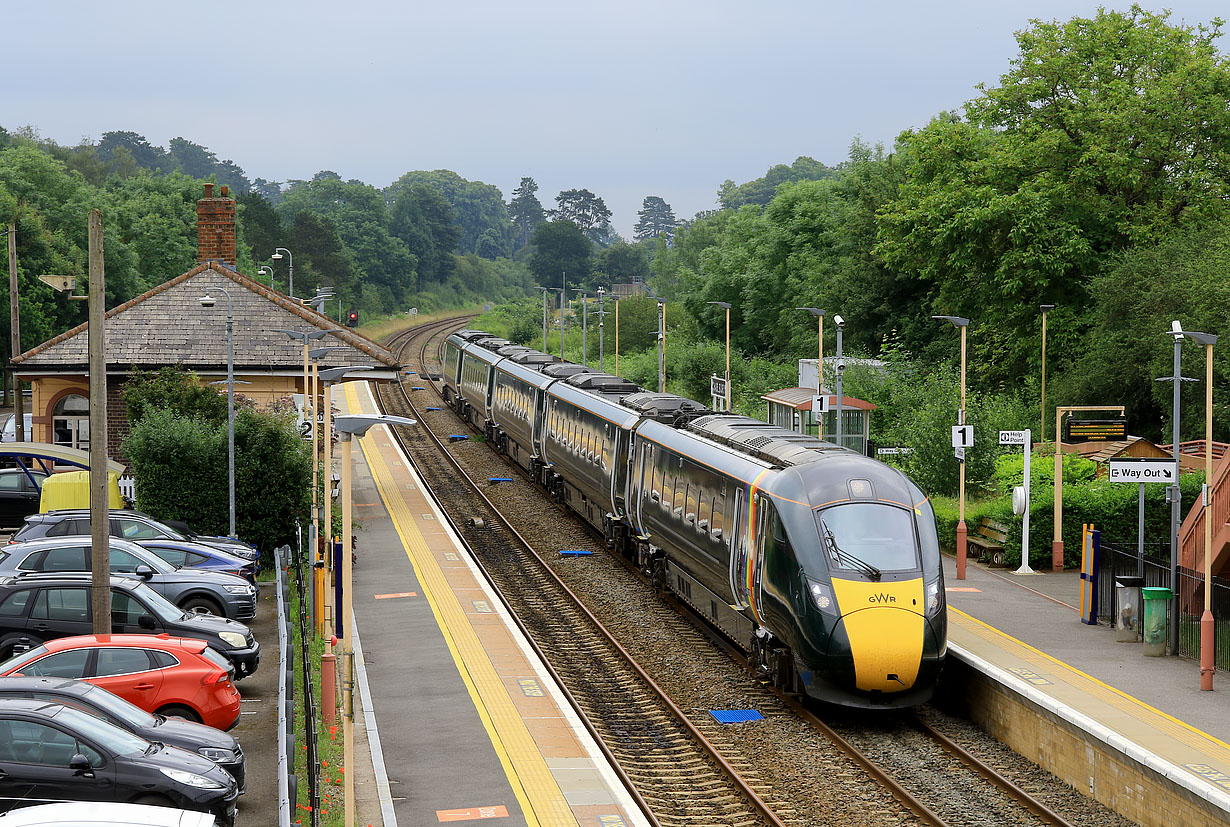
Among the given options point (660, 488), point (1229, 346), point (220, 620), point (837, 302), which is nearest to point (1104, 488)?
point (1229, 346)

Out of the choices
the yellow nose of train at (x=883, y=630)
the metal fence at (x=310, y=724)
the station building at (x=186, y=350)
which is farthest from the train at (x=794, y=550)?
the station building at (x=186, y=350)

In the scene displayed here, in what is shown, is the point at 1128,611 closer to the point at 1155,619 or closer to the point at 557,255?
the point at 1155,619

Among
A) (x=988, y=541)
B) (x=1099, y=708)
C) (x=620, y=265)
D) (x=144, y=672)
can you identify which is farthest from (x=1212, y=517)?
(x=620, y=265)

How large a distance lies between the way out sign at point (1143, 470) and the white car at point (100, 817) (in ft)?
49.6

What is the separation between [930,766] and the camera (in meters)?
15.2

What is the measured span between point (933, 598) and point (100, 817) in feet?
33.7

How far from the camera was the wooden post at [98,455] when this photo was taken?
16.1 metres

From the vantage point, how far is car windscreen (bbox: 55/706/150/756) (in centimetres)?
1257

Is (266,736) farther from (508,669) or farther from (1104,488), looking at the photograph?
(1104,488)

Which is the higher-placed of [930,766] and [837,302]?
[837,302]

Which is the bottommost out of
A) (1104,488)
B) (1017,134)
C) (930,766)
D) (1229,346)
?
(930,766)

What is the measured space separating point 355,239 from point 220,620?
369ft

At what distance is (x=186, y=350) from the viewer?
32906mm

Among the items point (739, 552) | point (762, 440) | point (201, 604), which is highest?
point (762, 440)
